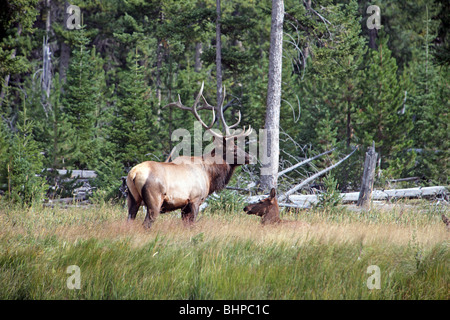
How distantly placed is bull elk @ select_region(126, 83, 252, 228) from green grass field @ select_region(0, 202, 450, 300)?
334 millimetres

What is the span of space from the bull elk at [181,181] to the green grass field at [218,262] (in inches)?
13.2

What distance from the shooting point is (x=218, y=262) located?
525 cm

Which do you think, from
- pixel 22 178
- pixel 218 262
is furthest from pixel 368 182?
pixel 22 178

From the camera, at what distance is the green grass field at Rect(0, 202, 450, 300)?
469cm

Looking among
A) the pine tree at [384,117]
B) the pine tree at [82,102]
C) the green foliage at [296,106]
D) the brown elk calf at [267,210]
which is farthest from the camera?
the pine tree at [82,102]

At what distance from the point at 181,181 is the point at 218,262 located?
1898mm

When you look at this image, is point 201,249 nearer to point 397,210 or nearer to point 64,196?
point 397,210

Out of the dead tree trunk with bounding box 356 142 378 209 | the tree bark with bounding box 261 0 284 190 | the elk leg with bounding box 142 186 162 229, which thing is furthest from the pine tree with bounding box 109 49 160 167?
the elk leg with bounding box 142 186 162 229

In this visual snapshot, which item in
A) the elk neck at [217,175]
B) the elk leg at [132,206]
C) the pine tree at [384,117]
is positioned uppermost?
the pine tree at [384,117]

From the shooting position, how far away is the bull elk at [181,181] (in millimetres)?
6512

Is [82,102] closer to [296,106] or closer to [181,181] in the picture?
[296,106]

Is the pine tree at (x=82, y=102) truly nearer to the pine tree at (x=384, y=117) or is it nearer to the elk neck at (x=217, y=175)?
the pine tree at (x=384, y=117)

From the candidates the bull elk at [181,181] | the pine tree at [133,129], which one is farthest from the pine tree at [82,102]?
the bull elk at [181,181]

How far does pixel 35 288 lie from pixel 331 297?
2.93 meters
